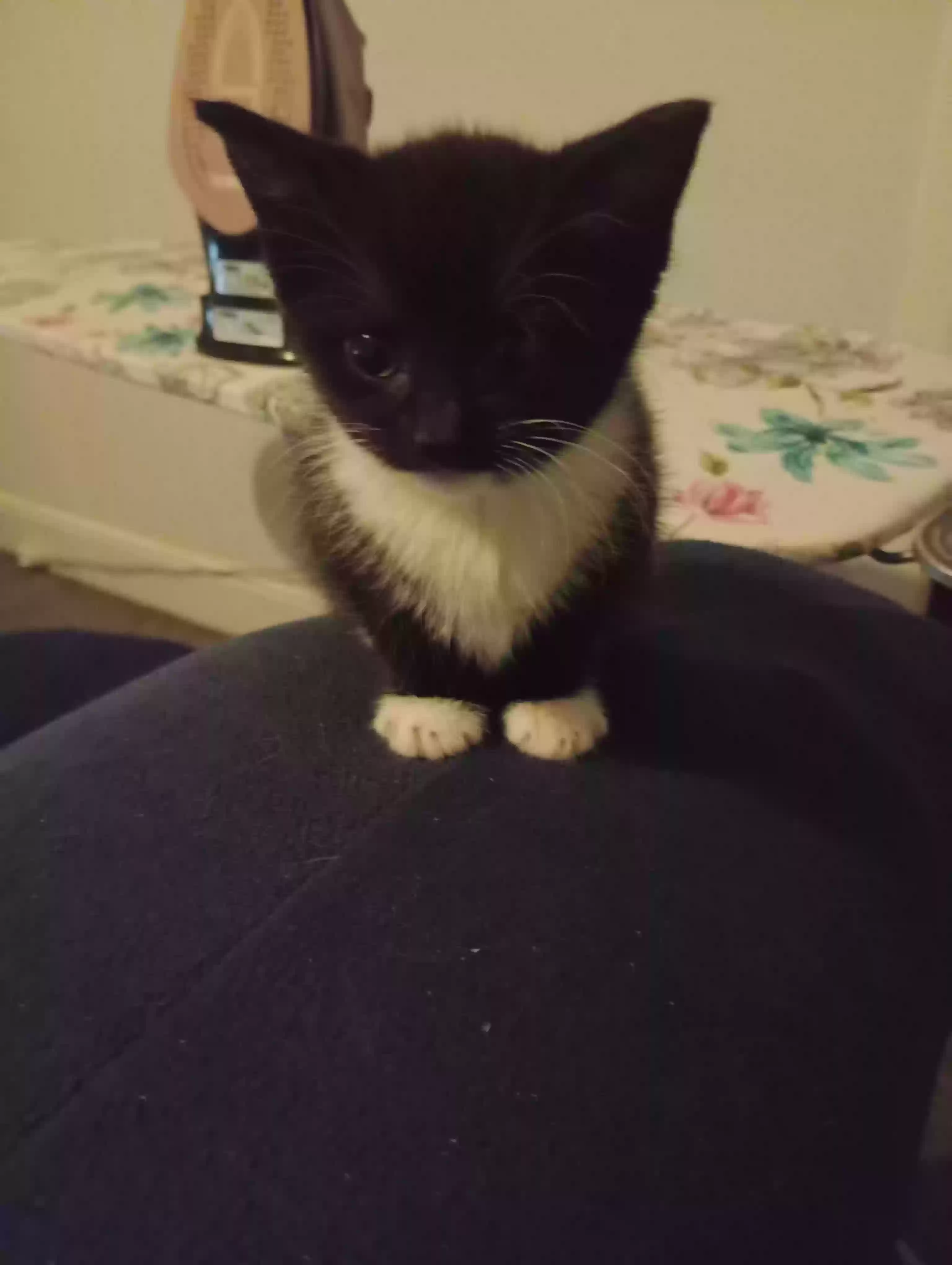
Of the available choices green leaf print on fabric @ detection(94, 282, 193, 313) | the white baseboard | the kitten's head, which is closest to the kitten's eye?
the kitten's head

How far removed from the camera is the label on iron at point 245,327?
109cm

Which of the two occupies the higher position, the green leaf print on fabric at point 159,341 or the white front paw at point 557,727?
the green leaf print on fabric at point 159,341

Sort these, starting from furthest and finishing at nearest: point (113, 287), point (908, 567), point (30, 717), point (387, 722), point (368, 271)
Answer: point (113, 287) → point (908, 567) → point (30, 717) → point (387, 722) → point (368, 271)

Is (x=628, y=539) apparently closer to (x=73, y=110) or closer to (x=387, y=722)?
(x=387, y=722)

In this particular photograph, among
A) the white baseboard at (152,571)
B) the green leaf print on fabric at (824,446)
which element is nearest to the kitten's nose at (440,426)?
the green leaf print on fabric at (824,446)

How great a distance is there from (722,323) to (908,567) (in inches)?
15.2

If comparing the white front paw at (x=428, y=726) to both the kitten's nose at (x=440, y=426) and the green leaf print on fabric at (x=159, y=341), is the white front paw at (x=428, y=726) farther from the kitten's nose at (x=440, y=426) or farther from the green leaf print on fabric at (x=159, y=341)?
the green leaf print on fabric at (x=159, y=341)

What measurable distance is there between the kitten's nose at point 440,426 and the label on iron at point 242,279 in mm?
640

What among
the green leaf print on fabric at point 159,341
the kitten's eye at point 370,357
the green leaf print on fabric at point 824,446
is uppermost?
the kitten's eye at point 370,357

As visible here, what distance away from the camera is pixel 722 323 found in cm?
118

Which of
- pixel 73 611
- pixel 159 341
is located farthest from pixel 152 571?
pixel 159 341

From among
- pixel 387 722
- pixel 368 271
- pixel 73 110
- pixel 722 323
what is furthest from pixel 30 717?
pixel 73 110

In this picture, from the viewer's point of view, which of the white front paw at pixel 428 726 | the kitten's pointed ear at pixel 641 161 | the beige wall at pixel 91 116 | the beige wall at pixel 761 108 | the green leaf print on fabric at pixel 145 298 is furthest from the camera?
the beige wall at pixel 91 116

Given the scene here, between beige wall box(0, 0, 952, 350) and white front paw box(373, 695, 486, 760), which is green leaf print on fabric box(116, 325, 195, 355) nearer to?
beige wall box(0, 0, 952, 350)
